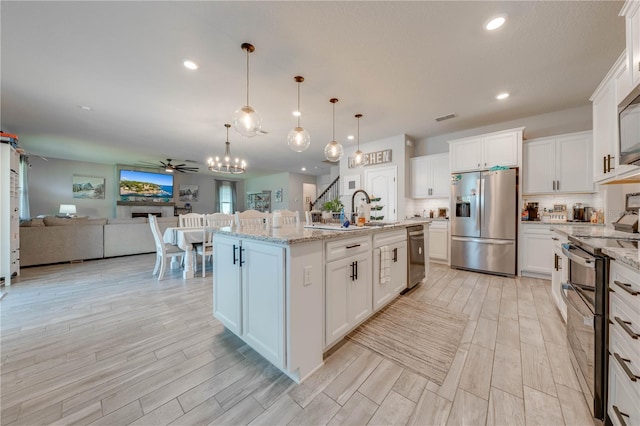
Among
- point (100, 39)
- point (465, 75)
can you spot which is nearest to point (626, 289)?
point (465, 75)

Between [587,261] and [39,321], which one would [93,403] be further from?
[587,261]

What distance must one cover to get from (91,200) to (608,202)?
42.4ft

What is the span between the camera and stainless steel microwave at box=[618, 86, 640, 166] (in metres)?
1.54

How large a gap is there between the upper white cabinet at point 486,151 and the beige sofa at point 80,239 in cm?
673

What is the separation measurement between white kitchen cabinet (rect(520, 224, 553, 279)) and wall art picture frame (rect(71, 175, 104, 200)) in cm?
1220

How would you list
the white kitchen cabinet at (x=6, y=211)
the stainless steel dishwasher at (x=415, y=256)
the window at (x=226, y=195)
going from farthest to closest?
the window at (x=226, y=195)
the white kitchen cabinet at (x=6, y=211)
the stainless steel dishwasher at (x=415, y=256)

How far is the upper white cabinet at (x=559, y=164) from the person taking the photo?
347cm

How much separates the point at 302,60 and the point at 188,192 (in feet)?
32.0

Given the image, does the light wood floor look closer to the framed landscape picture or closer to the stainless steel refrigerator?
the stainless steel refrigerator

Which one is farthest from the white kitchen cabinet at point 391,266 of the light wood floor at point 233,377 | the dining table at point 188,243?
the dining table at point 188,243

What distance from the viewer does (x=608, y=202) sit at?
9.77 ft

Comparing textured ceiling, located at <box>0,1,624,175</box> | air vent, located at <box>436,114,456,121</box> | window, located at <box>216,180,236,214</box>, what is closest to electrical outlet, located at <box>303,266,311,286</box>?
textured ceiling, located at <box>0,1,624,175</box>

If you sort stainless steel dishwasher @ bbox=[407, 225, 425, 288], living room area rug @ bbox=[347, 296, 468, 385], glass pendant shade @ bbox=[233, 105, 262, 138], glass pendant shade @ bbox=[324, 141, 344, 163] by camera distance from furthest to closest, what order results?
glass pendant shade @ bbox=[324, 141, 344, 163]
stainless steel dishwasher @ bbox=[407, 225, 425, 288]
glass pendant shade @ bbox=[233, 105, 262, 138]
living room area rug @ bbox=[347, 296, 468, 385]

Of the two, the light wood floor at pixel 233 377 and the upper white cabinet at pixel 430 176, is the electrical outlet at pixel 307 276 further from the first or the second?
the upper white cabinet at pixel 430 176
